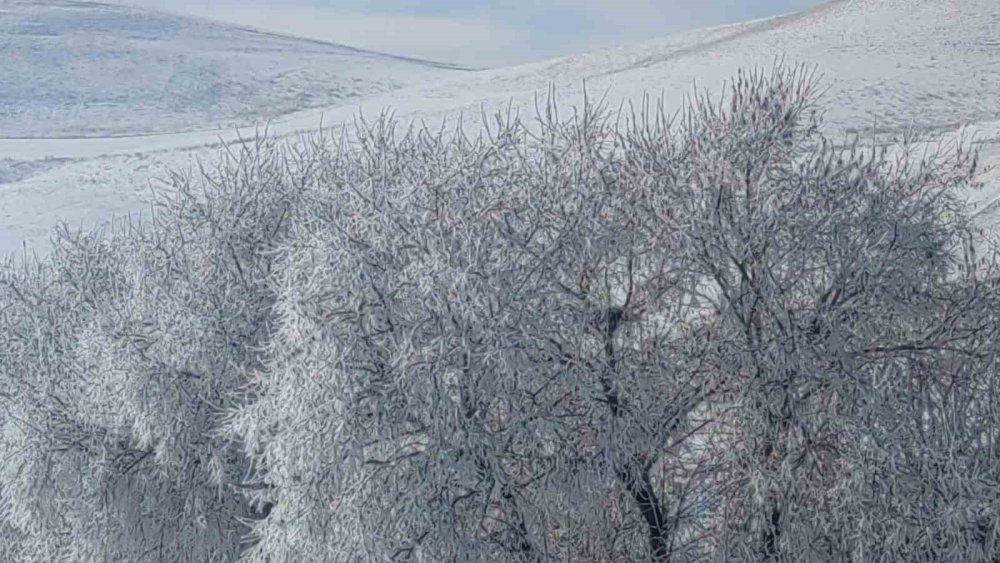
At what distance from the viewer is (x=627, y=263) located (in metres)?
13.2

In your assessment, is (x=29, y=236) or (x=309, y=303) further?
(x=29, y=236)

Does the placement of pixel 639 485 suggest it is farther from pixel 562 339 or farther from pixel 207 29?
pixel 207 29

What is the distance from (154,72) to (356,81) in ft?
27.5

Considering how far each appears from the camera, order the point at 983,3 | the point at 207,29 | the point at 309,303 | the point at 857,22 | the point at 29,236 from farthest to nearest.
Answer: the point at 207,29, the point at 857,22, the point at 983,3, the point at 29,236, the point at 309,303

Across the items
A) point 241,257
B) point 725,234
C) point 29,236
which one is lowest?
point 29,236

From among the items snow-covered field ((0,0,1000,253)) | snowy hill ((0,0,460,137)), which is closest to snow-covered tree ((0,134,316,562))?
snow-covered field ((0,0,1000,253))

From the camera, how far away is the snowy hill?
151 ft

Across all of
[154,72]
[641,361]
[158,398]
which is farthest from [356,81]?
[641,361]

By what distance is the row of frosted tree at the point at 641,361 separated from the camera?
12.2 m

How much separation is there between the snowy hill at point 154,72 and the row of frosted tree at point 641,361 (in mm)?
33496

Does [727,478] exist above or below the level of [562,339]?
below

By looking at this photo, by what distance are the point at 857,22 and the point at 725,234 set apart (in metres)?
30.6

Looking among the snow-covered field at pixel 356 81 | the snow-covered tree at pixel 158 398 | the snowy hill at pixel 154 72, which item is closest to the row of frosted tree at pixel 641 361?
the snow-covered tree at pixel 158 398

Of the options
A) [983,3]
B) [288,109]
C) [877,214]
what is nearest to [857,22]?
[983,3]
